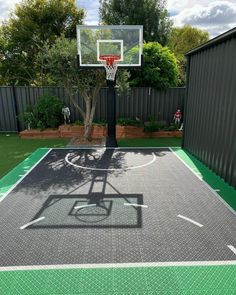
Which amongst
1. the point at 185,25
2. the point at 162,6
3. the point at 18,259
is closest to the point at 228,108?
the point at 18,259

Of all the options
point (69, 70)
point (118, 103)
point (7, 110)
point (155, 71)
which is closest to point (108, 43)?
point (69, 70)

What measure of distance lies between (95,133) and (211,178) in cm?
555

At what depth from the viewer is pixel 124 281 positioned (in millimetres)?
3225

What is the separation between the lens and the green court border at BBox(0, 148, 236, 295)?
3068 millimetres

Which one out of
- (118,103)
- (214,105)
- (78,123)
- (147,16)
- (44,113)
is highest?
(147,16)

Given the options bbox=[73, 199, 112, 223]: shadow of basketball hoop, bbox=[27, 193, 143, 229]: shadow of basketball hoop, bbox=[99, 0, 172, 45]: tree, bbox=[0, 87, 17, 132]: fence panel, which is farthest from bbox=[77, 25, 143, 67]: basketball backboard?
bbox=[99, 0, 172, 45]: tree

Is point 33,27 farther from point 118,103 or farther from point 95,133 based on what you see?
point 95,133

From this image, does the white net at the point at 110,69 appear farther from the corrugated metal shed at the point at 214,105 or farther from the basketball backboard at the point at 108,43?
the corrugated metal shed at the point at 214,105

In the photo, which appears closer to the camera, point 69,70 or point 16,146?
point 69,70

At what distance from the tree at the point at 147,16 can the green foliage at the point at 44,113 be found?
1076 cm

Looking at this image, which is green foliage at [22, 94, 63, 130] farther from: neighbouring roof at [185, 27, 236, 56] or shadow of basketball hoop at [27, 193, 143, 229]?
neighbouring roof at [185, 27, 236, 56]

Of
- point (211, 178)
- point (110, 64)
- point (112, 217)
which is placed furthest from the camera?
point (110, 64)

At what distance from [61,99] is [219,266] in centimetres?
957

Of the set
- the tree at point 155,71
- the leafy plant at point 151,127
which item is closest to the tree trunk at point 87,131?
the leafy plant at point 151,127
